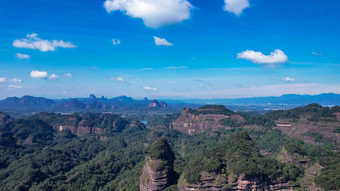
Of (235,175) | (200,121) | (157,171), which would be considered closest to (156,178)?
(157,171)

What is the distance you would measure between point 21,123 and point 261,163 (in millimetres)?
162596

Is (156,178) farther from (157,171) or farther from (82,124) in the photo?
(82,124)

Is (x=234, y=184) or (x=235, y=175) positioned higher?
(x=235, y=175)

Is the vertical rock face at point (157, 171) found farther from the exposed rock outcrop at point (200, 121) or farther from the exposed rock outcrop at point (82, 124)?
the exposed rock outcrop at point (82, 124)

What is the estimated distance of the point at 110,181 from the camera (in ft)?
224

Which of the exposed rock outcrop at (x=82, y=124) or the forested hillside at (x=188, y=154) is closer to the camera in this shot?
the forested hillside at (x=188, y=154)

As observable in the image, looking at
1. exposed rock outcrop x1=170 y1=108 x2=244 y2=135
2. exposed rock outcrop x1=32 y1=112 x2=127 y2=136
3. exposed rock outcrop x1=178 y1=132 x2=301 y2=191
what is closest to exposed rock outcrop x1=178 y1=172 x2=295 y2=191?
exposed rock outcrop x1=178 y1=132 x2=301 y2=191

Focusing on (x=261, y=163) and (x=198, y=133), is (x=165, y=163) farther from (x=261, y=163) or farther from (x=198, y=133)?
(x=198, y=133)

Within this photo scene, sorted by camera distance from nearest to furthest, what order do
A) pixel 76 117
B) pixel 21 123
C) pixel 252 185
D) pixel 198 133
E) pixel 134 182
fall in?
pixel 252 185 → pixel 134 182 → pixel 198 133 → pixel 21 123 → pixel 76 117

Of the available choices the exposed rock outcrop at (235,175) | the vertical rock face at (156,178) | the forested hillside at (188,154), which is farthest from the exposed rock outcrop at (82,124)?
the exposed rock outcrop at (235,175)

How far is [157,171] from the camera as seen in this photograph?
45.1 metres

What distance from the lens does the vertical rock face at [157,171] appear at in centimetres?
4513

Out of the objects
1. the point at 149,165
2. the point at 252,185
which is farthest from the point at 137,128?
the point at 252,185

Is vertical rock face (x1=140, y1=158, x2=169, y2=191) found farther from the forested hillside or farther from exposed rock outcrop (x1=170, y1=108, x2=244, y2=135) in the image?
exposed rock outcrop (x1=170, y1=108, x2=244, y2=135)
